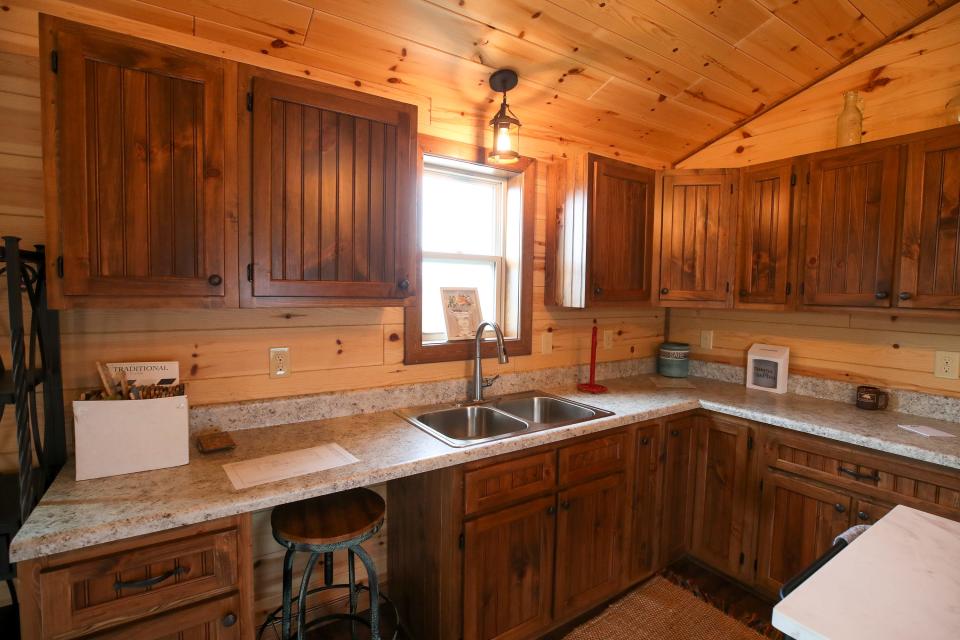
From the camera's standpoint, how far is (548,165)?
252 cm

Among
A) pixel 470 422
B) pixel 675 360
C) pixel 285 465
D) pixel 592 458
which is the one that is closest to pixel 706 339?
pixel 675 360

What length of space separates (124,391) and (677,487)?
7.76 ft

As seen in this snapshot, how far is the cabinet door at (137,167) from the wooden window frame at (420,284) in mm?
715

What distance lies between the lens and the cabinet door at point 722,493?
225 cm

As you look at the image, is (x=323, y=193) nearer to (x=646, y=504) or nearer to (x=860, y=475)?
(x=646, y=504)

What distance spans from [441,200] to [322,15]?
0.91 m

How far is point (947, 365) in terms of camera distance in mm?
2080

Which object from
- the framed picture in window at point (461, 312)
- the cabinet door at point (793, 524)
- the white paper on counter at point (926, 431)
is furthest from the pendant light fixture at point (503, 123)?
the white paper on counter at point (926, 431)

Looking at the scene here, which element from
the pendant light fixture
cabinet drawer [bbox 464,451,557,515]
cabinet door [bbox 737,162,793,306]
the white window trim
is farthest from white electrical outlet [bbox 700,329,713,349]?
the pendant light fixture

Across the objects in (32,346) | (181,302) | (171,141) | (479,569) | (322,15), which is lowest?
(479,569)

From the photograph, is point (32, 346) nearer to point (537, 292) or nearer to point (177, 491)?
point (177, 491)

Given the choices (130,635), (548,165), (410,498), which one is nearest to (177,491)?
(130,635)

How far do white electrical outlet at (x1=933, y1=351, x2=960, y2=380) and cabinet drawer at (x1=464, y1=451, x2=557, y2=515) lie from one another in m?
1.79

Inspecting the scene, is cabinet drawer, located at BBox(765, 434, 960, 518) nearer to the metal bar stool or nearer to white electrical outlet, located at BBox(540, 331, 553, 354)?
white electrical outlet, located at BBox(540, 331, 553, 354)
